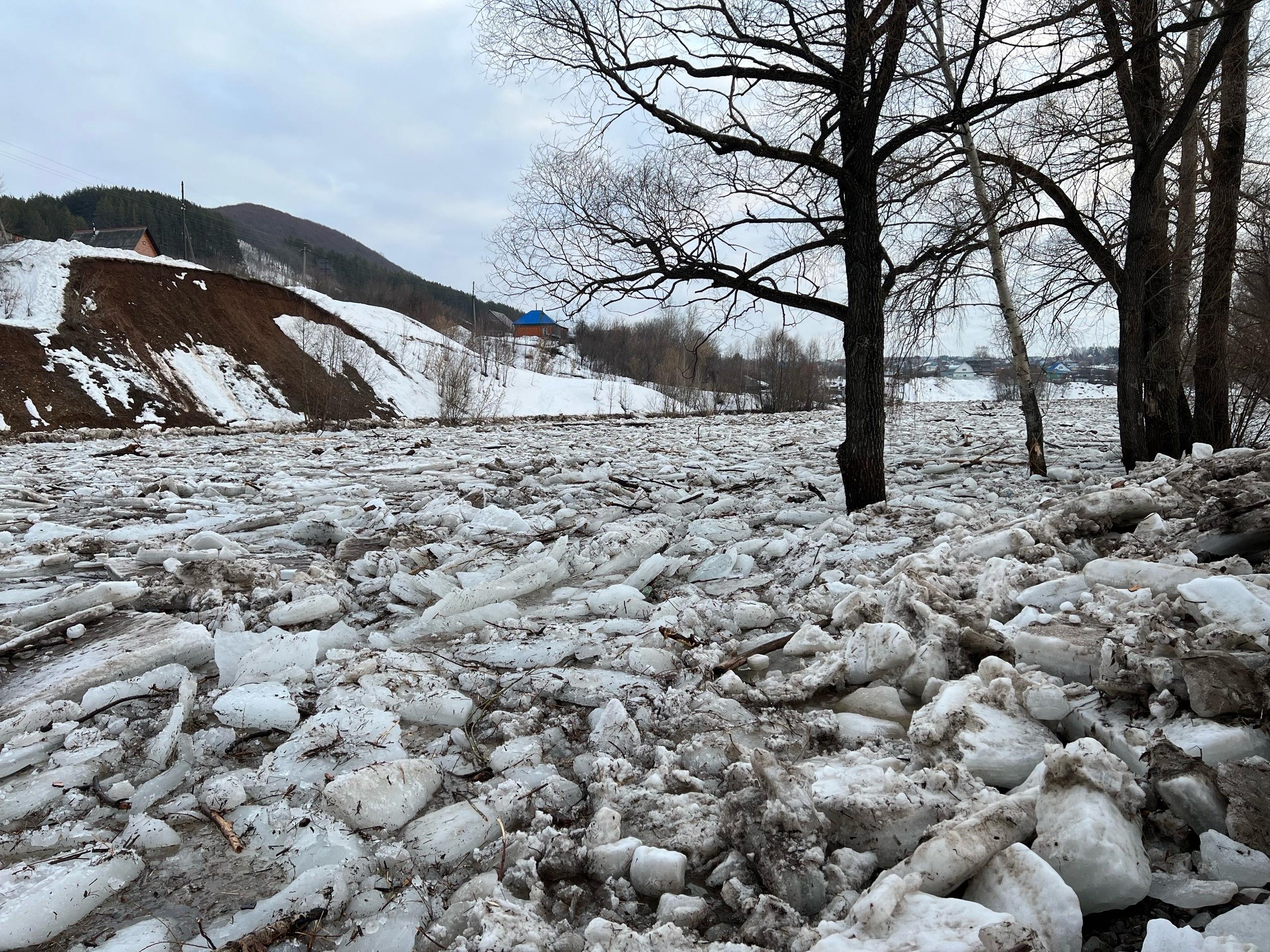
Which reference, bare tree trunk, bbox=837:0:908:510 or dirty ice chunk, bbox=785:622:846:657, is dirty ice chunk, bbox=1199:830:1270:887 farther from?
bare tree trunk, bbox=837:0:908:510

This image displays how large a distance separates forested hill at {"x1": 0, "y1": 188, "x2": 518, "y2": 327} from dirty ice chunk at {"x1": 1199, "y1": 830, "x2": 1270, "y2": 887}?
44.0m

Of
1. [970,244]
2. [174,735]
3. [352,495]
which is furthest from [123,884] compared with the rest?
[970,244]

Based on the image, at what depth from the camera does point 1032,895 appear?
1.03 meters

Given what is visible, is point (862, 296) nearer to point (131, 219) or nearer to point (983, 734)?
point (983, 734)

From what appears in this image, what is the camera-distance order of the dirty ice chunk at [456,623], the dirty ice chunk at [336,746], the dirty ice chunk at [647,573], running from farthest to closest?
the dirty ice chunk at [647,573]
the dirty ice chunk at [456,623]
the dirty ice chunk at [336,746]

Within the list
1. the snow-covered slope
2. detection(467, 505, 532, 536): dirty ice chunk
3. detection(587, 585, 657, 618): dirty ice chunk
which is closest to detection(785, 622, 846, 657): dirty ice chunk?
detection(587, 585, 657, 618): dirty ice chunk

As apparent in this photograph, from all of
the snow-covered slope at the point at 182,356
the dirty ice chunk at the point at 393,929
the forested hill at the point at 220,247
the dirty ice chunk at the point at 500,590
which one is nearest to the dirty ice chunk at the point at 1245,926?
the dirty ice chunk at the point at 393,929

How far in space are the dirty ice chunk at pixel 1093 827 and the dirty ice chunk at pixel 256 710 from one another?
6.14 ft

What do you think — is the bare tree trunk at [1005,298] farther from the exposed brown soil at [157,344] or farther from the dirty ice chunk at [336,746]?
the exposed brown soil at [157,344]

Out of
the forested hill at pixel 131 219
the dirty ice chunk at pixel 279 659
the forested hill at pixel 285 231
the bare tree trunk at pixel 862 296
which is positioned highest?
the forested hill at pixel 285 231

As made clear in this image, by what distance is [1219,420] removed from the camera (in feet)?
18.3

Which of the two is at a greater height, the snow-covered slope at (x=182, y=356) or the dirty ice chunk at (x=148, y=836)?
the snow-covered slope at (x=182, y=356)

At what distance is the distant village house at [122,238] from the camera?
38656mm

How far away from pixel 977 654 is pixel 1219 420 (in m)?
5.37
